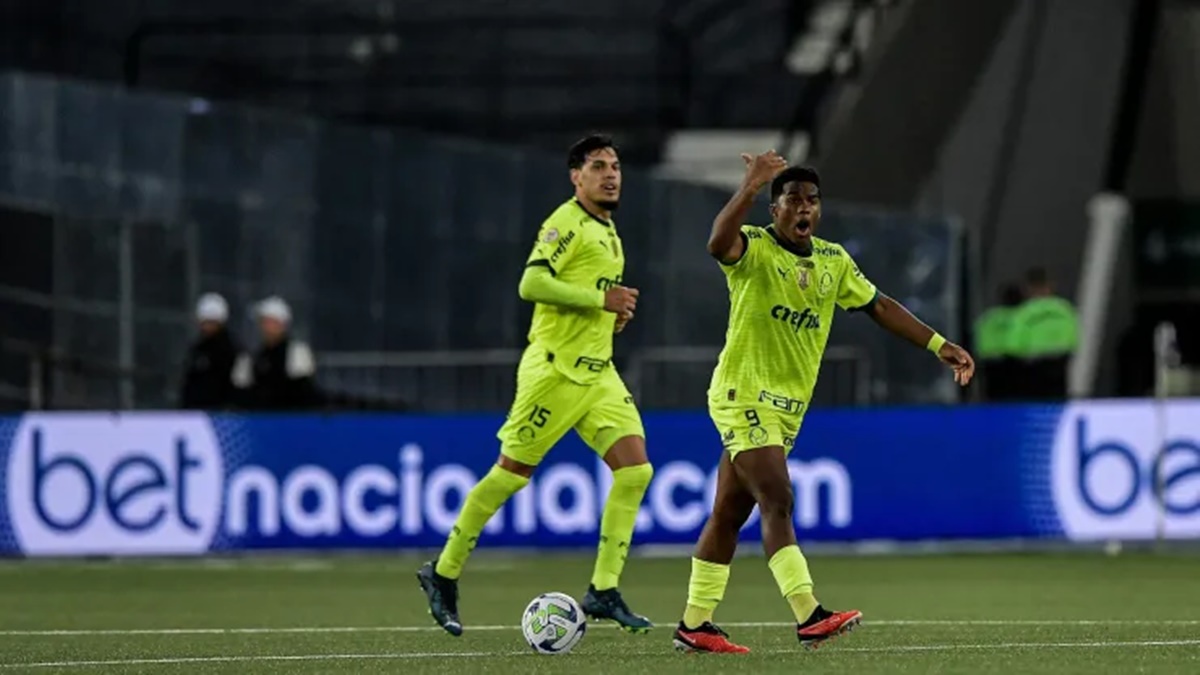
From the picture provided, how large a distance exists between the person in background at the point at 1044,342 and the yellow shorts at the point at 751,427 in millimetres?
12531

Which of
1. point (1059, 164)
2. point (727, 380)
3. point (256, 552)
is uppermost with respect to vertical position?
point (1059, 164)

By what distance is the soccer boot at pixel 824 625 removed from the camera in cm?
1140

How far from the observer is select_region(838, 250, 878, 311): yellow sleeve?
40.3 feet

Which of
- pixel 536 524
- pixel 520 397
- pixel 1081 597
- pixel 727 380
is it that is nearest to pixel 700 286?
pixel 536 524

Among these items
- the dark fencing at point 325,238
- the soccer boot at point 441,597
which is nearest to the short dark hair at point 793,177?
the soccer boot at point 441,597

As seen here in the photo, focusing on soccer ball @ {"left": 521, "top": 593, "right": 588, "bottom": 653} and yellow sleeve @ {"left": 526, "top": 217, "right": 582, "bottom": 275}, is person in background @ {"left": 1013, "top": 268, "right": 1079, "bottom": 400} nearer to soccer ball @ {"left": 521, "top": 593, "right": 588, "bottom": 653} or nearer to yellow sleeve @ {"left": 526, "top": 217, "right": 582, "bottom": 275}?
yellow sleeve @ {"left": 526, "top": 217, "right": 582, "bottom": 275}

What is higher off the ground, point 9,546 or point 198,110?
point 198,110

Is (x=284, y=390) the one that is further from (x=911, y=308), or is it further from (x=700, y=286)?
(x=911, y=308)

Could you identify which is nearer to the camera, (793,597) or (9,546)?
(793,597)

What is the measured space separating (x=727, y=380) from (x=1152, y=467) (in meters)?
9.76

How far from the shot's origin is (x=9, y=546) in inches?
839

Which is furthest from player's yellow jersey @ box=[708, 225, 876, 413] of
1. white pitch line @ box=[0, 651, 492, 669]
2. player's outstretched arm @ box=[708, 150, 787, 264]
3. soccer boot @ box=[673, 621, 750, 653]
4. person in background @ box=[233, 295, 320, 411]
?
person in background @ box=[233, 295, 320, 411]

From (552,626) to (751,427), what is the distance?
122 centimetres

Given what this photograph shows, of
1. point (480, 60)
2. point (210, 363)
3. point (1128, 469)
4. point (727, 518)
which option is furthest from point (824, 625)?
point (480, 60)
